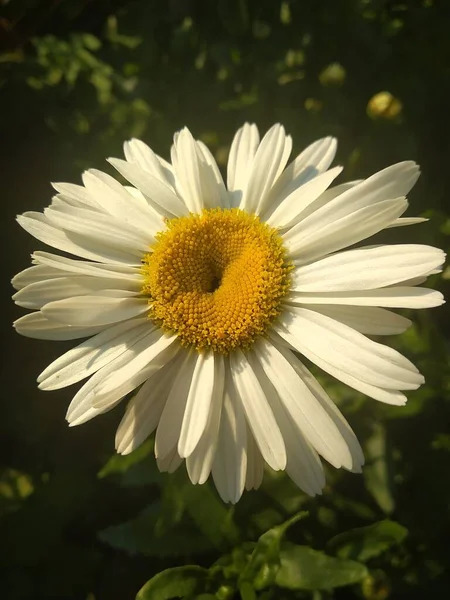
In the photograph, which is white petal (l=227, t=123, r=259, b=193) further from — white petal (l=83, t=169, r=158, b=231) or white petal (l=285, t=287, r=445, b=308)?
white petal (l=285, t=287, r=445, b=308)

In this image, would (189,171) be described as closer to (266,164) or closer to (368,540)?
(266,164)

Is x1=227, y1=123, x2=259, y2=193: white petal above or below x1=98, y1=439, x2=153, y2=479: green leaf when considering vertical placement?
above

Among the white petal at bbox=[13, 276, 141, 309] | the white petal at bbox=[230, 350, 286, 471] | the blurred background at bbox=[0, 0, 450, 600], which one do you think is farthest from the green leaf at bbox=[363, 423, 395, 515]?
the white petal at bbox=[13, 276, 141, 309]

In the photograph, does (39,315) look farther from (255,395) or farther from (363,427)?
(363,427)

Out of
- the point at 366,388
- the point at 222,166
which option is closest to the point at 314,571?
the point at 366,388

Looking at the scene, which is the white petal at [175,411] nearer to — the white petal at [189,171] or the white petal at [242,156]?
the white petal at [189,171]

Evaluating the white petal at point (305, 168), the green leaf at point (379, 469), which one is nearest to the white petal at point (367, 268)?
the white petal at point (305, 168)

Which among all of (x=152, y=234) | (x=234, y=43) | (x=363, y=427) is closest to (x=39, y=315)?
(x=152, y=234)
